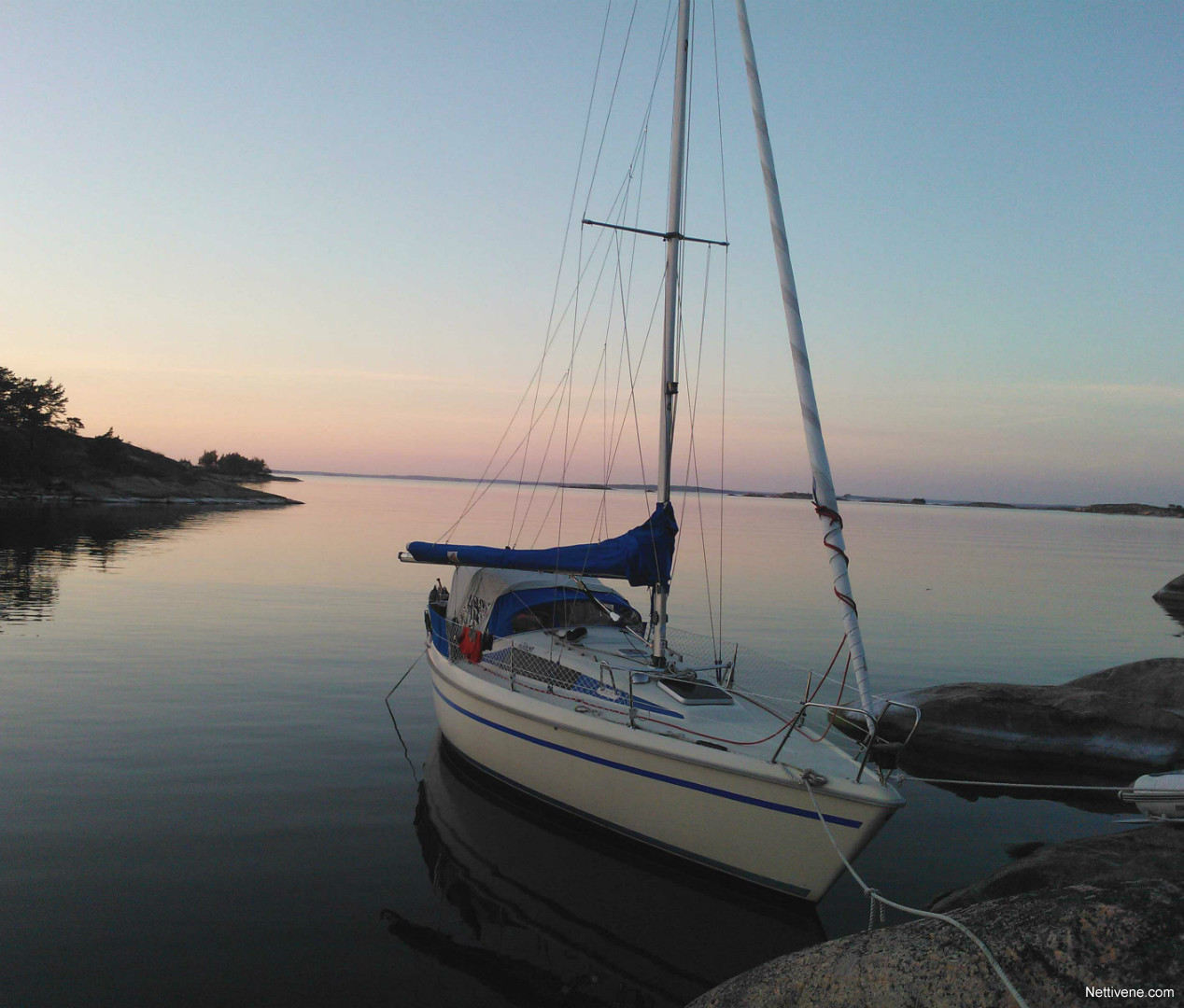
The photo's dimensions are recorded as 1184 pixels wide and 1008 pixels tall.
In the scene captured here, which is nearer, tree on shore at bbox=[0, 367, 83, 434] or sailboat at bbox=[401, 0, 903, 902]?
sailboat at bbox=[401, 0, 903, 902]

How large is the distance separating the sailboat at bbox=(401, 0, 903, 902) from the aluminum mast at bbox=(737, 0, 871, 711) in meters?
0.02

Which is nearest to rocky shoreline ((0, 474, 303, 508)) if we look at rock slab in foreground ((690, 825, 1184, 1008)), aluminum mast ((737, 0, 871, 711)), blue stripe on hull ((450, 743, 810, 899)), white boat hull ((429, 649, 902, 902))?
blue stripe on hull ((450, 743, 810, 899))

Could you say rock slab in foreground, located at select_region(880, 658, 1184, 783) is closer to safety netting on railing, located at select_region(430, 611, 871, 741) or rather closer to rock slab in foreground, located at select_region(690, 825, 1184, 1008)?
safety netting on railing, located at select_region(430, 611, 871, 741)

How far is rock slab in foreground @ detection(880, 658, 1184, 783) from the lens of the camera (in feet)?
39.7

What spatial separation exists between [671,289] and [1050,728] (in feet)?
31.2

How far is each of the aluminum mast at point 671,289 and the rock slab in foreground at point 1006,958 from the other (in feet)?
20.5

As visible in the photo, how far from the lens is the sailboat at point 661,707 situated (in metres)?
7.37

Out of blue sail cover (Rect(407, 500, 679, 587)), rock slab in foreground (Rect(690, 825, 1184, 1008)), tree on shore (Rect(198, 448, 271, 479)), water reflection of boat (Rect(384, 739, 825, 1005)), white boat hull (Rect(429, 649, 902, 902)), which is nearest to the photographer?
rock slab in foreground (Rect(690, 825, 1184, 1008))

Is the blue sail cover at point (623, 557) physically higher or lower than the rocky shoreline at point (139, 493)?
higher

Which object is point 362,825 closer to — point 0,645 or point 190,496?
point 0,645

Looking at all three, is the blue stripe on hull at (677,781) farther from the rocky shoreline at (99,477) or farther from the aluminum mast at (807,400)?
the rocky shoreline at (99,477)

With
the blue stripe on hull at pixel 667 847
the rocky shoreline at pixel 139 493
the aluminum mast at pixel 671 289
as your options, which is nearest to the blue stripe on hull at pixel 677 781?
the blue stripe on hull at pixel 667 847

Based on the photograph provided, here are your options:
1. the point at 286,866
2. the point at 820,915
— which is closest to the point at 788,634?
the point at 820,915

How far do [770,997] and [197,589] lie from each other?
25.8 m
